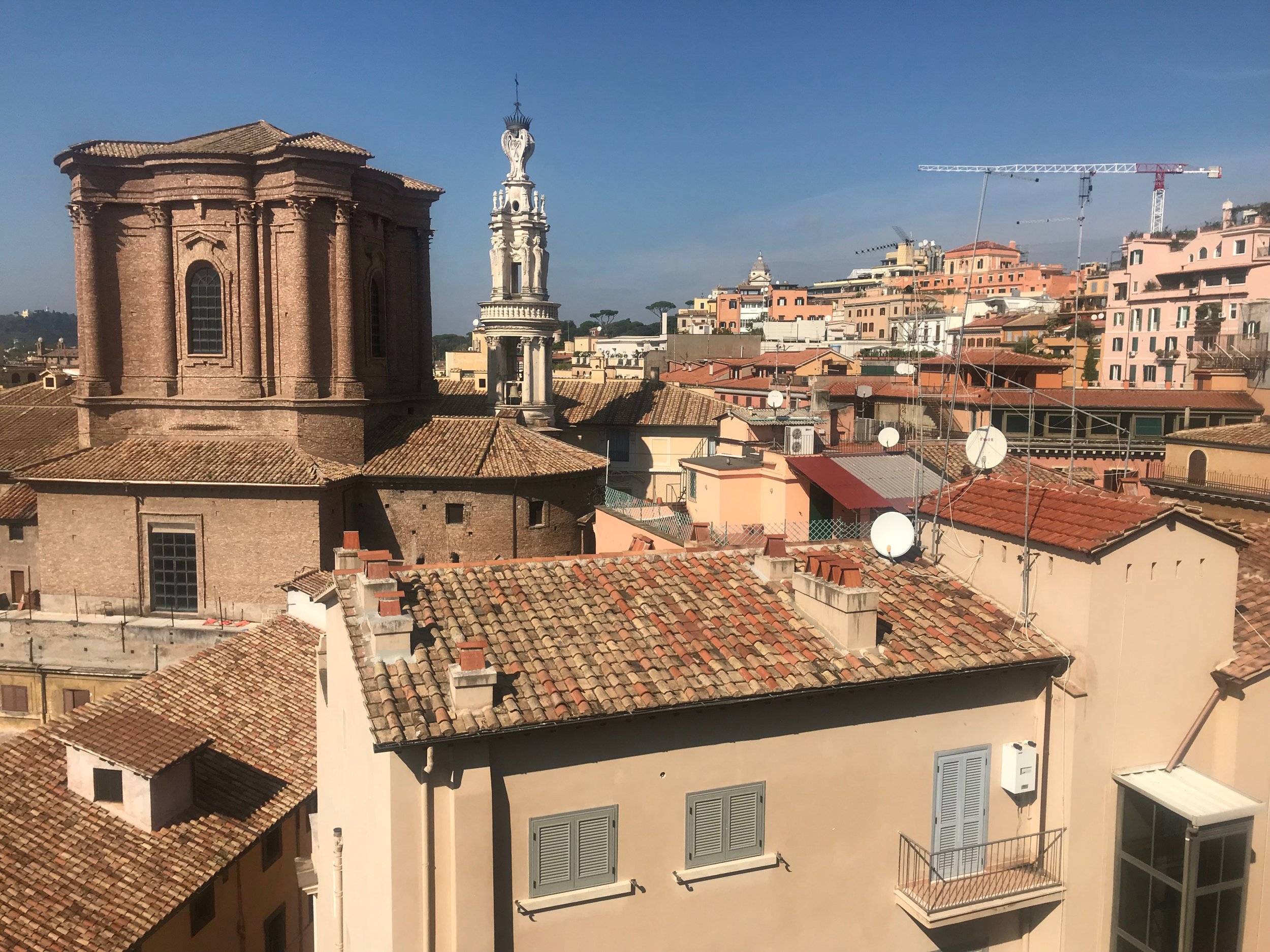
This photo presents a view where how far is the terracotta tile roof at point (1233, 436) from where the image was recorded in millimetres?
22344

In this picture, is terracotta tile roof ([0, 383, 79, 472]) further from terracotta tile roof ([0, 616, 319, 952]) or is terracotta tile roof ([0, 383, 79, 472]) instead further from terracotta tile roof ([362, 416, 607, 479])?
terracotta tile roof ([0, 616, 319, 952])

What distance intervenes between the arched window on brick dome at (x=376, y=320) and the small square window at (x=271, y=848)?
17.0 m

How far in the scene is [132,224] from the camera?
26312mm

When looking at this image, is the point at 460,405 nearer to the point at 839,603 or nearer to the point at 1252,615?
the point at 839,603

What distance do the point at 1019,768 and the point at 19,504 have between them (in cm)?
2847

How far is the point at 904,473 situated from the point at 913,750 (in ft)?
32.3

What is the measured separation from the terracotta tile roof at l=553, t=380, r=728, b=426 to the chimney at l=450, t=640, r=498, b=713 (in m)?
30.9

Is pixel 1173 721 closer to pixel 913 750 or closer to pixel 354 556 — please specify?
pixel 913 750

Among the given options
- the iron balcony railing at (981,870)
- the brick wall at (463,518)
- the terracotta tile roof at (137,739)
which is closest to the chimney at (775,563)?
the iron balcony railing at (981,870)

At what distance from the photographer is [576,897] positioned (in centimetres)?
823

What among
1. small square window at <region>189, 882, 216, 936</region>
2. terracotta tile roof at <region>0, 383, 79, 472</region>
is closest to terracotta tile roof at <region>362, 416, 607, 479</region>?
terracotta tile roof at <region>0, 383, 79, 472</region>

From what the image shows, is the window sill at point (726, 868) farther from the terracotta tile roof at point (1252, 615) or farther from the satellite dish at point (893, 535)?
the terracotta tile roof at point (1252, 615)

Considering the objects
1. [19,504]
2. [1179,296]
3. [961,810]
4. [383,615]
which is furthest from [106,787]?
[1179,296]

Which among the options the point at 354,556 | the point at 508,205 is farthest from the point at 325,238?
the point at 354,556
